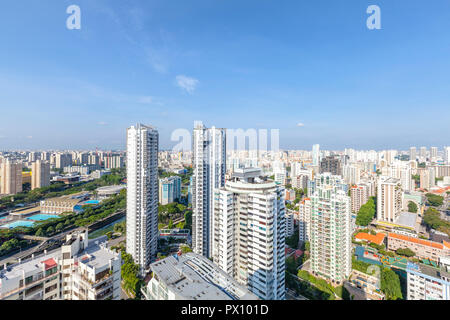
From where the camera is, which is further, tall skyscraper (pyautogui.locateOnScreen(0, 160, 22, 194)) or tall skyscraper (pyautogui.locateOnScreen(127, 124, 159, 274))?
tall skyscraper (pyautogui.locateOnScreen(0, 160, 22, 194))

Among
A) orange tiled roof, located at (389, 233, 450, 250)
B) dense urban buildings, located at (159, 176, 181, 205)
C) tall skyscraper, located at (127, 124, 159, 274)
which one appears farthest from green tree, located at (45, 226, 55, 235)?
orange tiled roof, located at (389, 233, 450, 250)

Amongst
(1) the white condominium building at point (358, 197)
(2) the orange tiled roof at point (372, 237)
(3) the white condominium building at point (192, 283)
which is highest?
(3) the white condominium building at point (192, 283)

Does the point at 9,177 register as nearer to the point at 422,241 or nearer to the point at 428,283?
the point at 428,283

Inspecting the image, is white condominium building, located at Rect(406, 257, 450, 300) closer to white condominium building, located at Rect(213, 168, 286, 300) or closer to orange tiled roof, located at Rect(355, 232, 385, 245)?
white condominium building, located at Rect(213, 168, 286, 300)

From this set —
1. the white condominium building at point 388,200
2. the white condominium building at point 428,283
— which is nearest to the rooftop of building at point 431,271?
the white condominium building at point 428,283

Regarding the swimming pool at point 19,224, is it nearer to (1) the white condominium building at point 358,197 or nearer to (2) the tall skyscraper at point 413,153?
(1) the white condominium building at point 358,197

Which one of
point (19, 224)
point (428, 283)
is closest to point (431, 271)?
point (428, 283)

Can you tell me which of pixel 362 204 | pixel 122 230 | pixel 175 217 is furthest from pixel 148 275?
pixel 362 204
